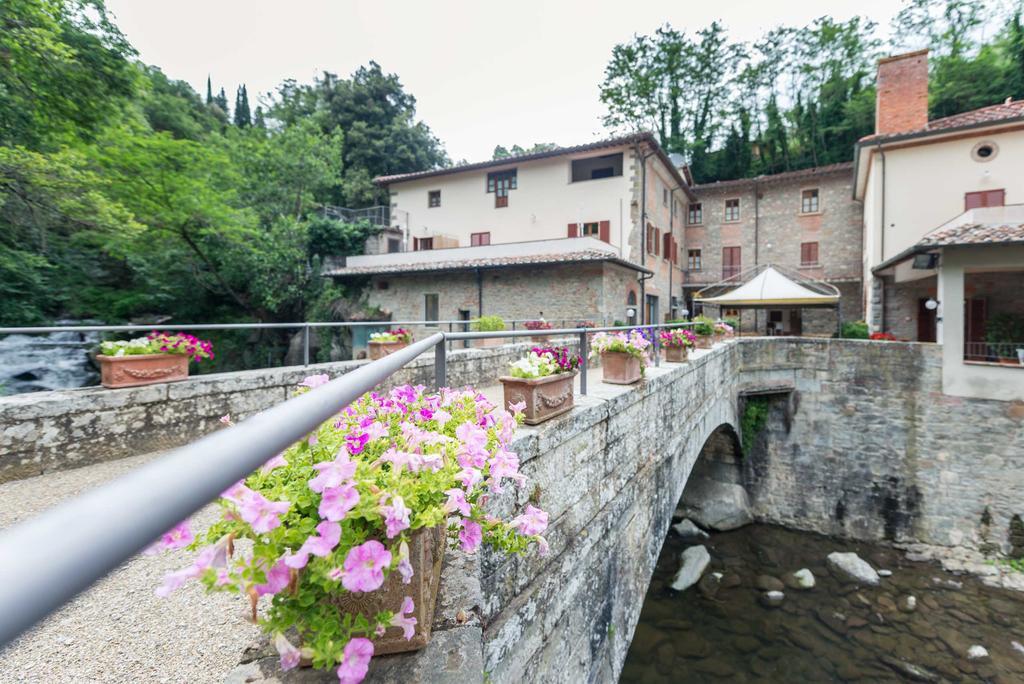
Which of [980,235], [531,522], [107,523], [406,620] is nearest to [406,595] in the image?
[406,620]

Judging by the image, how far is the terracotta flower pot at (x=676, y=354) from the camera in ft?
25.2

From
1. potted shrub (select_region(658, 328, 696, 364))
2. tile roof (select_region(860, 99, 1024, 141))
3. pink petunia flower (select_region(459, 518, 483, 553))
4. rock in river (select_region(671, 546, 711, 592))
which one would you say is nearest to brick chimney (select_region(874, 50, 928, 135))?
tile roof (select_region(860, 99, 1024, 141))

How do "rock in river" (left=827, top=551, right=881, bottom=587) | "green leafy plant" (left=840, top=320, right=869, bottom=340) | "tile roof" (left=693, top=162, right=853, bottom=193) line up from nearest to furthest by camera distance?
1. "rock in river" (left=827, top=551, right=881, bottom=587)
2. "green leafy plant" (left=840, top=320, right=869, bottom=340)
3. "tile roof" (left=693, top=162, right=853, bottom=193)

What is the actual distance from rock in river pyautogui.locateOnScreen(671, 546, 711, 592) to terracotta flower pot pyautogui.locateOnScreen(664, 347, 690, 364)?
5872mm

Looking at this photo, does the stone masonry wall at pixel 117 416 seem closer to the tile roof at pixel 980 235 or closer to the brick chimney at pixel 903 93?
the tile roof at pixel 980 235

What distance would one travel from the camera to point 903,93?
17.1 meters

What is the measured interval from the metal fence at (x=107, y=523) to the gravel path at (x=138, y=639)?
1745 mm

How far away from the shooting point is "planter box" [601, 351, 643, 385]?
522 centimetres

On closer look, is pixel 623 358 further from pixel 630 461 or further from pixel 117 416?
pixel 117 416

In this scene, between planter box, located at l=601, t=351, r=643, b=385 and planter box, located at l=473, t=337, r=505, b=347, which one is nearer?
planter box, located at l=601, t=351, r=643, b=385

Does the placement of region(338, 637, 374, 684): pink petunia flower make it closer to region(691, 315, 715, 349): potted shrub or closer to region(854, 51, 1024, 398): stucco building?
region(691, 315, 715, 349): potted shrub

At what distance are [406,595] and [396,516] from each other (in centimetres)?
51

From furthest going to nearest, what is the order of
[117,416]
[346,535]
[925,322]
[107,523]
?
[925,322] < [117,416] < [346,535] < [107,523]

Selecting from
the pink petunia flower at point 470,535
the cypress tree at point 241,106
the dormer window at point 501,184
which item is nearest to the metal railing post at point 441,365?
the pink petunia flower at point 470,535
